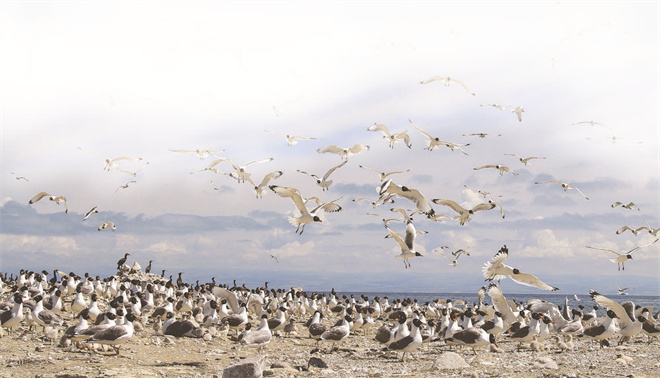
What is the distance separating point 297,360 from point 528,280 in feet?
23.8

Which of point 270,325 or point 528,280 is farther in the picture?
point 270,325

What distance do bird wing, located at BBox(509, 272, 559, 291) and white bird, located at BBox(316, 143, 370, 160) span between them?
7.58 m

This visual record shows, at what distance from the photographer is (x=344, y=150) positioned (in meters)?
21.8

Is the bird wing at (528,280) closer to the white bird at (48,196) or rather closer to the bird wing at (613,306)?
the bird wing at (613,306)

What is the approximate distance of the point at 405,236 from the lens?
18531 millimetres

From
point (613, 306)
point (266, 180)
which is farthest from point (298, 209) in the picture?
point (613, 306)

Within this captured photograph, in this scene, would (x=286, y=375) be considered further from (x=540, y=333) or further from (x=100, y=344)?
(x=540, y=333)

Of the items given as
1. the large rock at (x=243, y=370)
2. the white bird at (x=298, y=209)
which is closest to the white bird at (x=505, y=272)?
the white bird at (x=298, y=209)

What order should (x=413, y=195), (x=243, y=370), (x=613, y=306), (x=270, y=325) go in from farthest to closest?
1. (x=270, y=325)
2. (x=613, y=306)
3. (x=413, y=195)
4. (x=243, y=370)

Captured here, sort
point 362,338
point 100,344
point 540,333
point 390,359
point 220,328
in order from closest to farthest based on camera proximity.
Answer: point 100,344 → point 390,359 → point 540,333 → point 220,328 → point 362,338

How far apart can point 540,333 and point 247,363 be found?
1209 cm

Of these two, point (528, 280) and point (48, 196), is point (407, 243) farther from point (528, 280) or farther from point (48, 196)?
point (48, 196)

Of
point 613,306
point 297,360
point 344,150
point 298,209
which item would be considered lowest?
point 297,360

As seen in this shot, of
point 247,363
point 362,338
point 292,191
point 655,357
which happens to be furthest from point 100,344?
point 655,357
